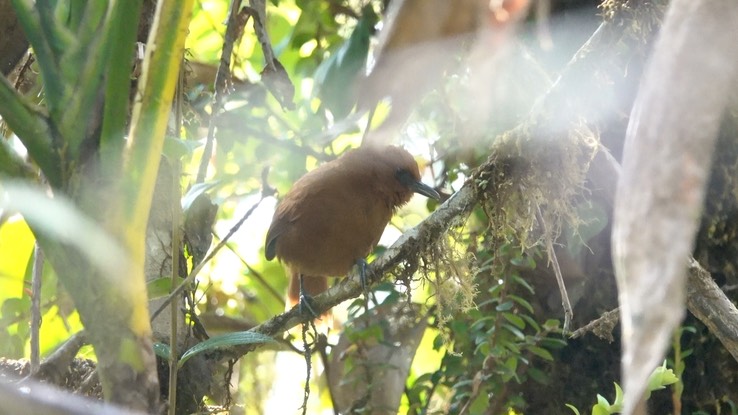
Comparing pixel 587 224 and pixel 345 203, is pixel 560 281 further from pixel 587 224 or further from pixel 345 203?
pixel 345 203

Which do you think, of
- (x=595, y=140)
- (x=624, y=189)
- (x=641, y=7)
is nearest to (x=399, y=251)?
(x=595, y=140)

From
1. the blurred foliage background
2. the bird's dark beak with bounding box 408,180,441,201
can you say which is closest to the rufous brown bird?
the bird's dark beak with bounding box 408,180,441,201

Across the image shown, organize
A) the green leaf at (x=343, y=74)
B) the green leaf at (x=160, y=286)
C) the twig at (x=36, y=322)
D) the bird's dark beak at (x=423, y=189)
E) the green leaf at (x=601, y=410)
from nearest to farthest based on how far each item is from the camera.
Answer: the twig at (x=36, y=322)
the green leaf at (x=160, y=286)
the green leaf at (x=601, y=410)
the green leaf at (x=343, y=74)
the bird's dark beak at (x=423, y=189)

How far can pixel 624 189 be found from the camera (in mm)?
445

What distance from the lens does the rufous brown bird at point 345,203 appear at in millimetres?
2369

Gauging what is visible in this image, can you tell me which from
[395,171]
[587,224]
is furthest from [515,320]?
[395,171]

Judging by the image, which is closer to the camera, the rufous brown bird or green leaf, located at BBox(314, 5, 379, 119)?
green leaf, located at BBox(314, 5, 379, 119)

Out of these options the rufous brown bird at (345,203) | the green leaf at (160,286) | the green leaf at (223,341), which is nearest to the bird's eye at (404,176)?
the rufous brown bird at (345,203)

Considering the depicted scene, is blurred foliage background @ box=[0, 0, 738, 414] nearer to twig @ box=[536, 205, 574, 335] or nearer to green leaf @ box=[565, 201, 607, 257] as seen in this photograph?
green leaf @ box=[565, 201, 607, 257]

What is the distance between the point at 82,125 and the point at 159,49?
112 mm

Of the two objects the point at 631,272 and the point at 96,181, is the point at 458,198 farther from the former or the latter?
the point at 631,272

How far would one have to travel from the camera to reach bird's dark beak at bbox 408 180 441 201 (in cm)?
234

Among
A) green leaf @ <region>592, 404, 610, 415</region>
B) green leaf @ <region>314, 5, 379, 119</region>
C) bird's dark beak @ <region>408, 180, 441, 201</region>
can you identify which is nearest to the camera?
green leaf @ <region>592, 404, 610, 415</region>

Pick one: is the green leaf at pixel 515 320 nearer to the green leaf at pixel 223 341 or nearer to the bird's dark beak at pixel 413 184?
the bird's dark beak at pixel 413 184
